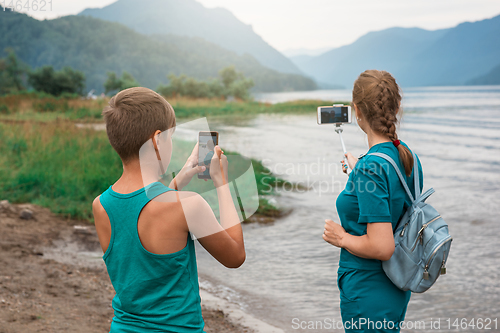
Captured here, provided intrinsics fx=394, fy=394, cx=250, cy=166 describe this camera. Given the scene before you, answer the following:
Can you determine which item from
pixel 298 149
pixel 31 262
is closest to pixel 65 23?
pixel 298 149

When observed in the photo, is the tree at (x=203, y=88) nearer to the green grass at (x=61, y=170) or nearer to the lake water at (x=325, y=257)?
the green grass at (x=61, y=170)

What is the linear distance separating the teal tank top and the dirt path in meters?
2.05

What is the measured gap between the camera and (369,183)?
1730mm

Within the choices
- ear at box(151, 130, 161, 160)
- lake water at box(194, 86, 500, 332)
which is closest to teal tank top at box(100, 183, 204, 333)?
ear at box(151, 130, 161, 160)

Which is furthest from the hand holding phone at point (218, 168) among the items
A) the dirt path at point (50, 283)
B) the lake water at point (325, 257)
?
the dirt path at point (50, 283)

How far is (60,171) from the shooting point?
8.10 m

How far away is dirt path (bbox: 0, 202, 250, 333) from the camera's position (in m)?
3.27

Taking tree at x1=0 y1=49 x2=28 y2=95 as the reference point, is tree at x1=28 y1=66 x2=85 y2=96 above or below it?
below

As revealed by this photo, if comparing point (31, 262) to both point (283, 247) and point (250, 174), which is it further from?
point (250, 174)

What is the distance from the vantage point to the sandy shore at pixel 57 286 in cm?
329

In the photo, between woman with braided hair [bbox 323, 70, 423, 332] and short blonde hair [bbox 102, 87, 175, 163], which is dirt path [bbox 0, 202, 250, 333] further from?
short blonde hair [bbox 102, 87, 175, 163]

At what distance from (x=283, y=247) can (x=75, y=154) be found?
6096 mm

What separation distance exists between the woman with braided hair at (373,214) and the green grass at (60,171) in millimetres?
5541

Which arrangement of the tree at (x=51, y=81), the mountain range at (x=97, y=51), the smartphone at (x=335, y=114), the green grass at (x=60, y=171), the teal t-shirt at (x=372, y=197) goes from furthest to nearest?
1. the mountain range at (x=97, y=51)
2. the tree at (x=51, y=81)
3. the green grass at (x=60, y=171)
4. the smartphone at (x=335, y=114)
5. the teal t-shirt at (x=372, y=197)
